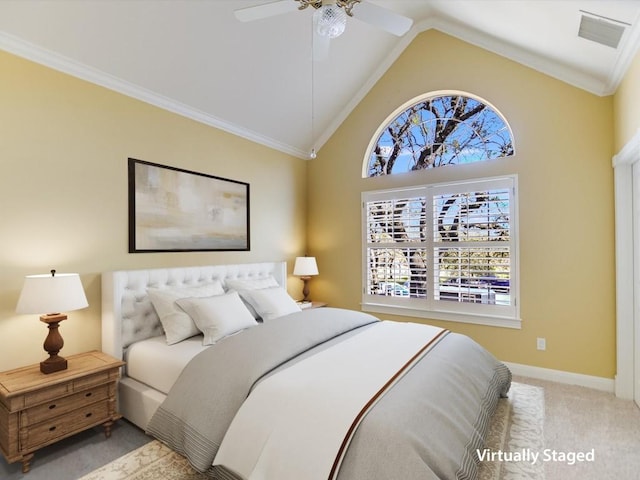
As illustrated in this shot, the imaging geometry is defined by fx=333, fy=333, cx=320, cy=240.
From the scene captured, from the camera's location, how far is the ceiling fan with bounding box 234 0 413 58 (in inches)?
75.6

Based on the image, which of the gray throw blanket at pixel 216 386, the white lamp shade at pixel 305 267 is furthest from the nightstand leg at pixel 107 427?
the white lamp shade at pixel 305 267

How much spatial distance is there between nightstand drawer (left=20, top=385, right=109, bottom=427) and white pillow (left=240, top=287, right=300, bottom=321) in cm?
133

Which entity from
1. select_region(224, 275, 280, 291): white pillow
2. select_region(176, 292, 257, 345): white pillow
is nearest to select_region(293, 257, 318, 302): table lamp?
select_region(224, 275, 280, 291): white pillow

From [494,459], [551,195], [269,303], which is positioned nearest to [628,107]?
[551,195]

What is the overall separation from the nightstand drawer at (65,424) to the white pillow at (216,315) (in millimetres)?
807

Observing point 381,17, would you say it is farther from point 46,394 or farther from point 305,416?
point 46,394

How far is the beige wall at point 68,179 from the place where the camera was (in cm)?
234

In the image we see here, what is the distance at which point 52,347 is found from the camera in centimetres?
225

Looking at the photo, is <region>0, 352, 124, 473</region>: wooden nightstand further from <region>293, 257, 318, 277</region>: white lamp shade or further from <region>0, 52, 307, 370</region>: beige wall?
<region>293, 257, 318, 277</region>: white lamp shade

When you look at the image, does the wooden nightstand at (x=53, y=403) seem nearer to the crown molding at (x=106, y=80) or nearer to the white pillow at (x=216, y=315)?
the white pillow at (x=216, y=315)

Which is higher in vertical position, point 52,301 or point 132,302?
point 52,301

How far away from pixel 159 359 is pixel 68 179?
158cm

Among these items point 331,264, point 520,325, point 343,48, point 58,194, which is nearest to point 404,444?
point 520,325

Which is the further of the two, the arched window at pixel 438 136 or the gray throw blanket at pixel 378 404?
the arched window at pixel 438 136
